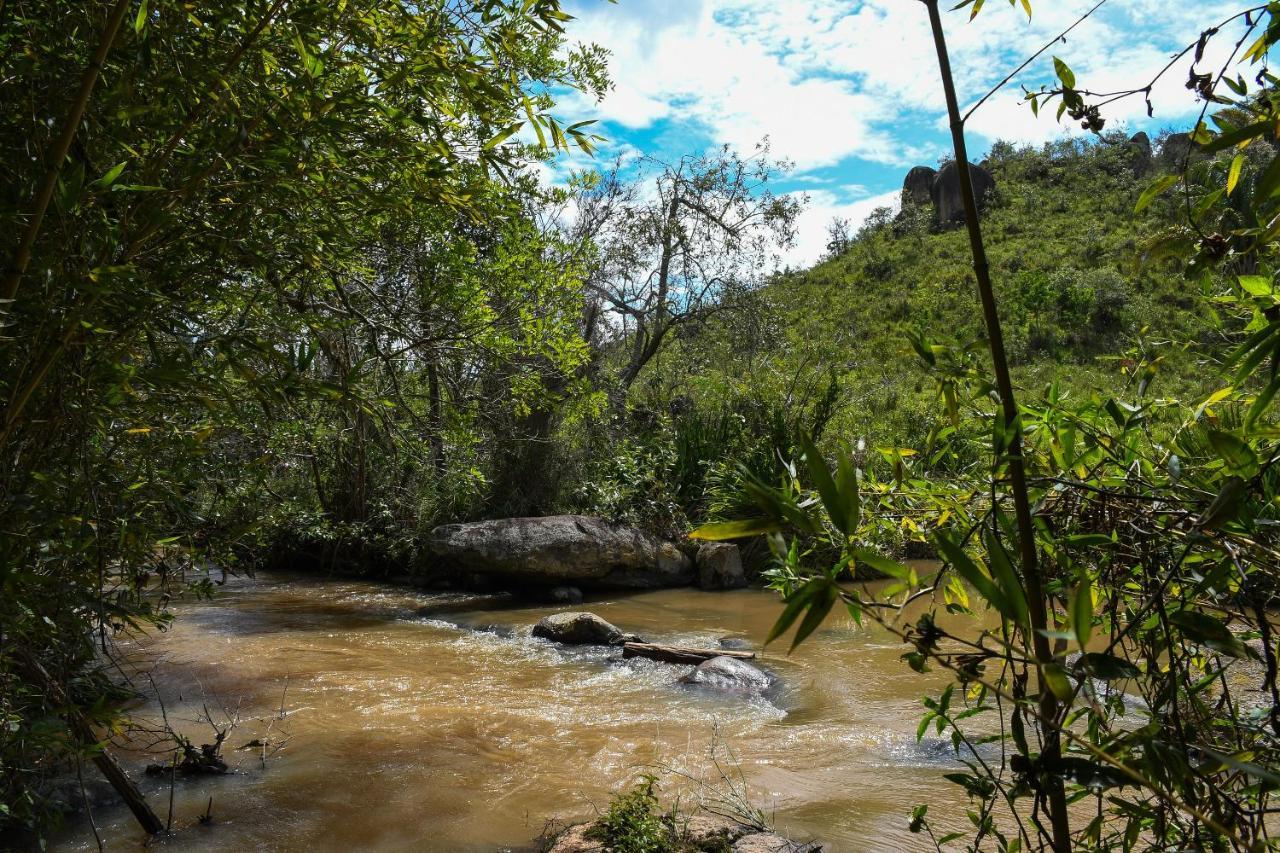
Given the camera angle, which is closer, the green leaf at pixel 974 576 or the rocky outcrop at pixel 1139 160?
the green leaf at pixel 974 576

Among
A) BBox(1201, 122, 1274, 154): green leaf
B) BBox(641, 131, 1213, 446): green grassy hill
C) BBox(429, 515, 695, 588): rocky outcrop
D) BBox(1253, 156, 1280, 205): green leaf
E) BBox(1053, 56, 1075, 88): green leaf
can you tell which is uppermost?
BBox(641, 131, 1213, 446): green grassy hill

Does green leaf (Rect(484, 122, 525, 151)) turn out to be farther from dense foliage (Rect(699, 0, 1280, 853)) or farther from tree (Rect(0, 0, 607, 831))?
dense foliage (Rect(699, 0, 1280, 853))

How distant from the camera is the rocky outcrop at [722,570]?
35.2 ft

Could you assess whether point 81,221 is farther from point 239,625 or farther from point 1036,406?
point 239,625

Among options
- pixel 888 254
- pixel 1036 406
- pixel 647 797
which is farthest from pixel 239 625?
pixel 888 254

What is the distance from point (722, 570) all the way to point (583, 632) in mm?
3484

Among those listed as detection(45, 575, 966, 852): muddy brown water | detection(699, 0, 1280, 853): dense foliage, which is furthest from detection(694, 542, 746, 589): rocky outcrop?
detection(699, 0, 1280, 853): dense foliage

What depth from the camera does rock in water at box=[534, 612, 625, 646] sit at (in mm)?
7629

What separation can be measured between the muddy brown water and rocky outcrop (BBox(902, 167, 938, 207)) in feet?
150

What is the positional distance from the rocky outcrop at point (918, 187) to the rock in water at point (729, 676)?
46.6 meters

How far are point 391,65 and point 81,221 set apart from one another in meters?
0.96

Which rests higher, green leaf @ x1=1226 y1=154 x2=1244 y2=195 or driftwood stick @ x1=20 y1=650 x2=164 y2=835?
green leaf @ x1=1226 y1=154 x2=1244 y2=195

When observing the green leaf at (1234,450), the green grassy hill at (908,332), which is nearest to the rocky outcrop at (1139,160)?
the green grassy hill at (908,332)

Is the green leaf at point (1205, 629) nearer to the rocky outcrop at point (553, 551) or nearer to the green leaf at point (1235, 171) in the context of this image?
the green leaf at point (1235, 171)
